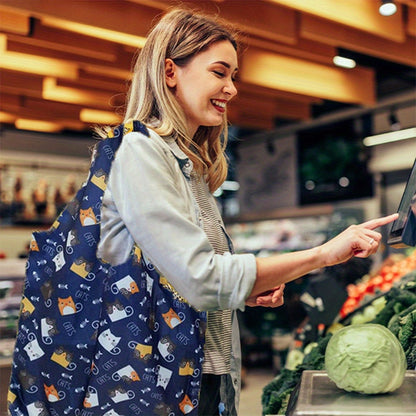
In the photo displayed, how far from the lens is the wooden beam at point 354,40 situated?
454 cm

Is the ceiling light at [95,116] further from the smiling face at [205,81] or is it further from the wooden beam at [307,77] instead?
the smiling face at [205,81]

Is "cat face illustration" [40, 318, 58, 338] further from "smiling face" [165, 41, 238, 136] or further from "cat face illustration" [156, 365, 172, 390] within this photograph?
"smiling face" [165, 41, 238, 136]

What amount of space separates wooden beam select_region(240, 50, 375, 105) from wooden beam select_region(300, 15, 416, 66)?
2.48ft

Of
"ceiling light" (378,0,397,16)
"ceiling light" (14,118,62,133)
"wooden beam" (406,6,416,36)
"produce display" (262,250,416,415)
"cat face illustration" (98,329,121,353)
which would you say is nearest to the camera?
"cat face illustration" (98,329,121,353)

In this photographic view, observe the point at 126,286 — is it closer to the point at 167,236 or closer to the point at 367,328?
the point at 167,236

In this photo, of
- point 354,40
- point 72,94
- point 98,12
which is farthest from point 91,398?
point 72,94

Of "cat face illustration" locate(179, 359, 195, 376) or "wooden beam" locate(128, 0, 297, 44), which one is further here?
"wooden beam" locate(128, 0, 297, 44)

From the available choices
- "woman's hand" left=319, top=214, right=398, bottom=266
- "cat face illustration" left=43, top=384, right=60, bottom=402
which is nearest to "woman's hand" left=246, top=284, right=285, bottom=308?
"woman's hand" left=319, top=214, right=398, bottom=266

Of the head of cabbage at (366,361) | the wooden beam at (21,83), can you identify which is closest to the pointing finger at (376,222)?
the head of cabbage at (366,361)

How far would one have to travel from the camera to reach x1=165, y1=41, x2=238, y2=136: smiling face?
1354 mm

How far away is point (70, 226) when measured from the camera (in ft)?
3.98

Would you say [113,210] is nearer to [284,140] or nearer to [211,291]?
[211,291]

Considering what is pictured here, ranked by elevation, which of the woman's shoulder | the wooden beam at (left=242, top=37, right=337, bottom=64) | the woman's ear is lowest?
the woman's shoulder

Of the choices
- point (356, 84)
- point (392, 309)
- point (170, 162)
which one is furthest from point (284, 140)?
point (170, 162)
